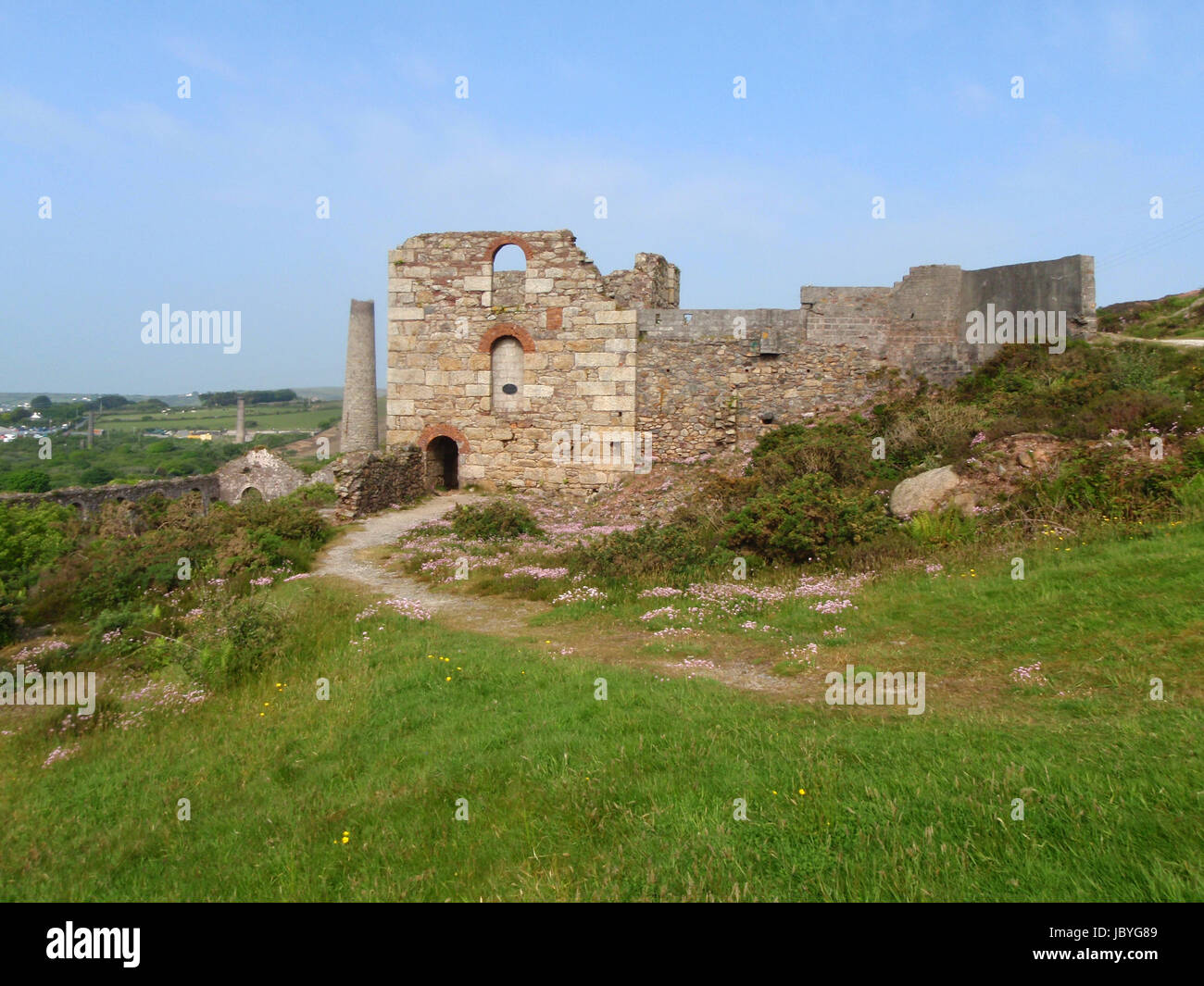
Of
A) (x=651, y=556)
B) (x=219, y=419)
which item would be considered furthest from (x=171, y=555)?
(x=219, y=419)

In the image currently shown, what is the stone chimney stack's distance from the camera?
91.8ft

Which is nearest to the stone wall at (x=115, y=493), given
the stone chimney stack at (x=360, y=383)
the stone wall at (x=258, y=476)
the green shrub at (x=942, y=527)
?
the stone wall at (x=258, y=476)

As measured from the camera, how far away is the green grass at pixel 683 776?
12.0 ft

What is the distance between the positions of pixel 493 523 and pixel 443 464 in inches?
277

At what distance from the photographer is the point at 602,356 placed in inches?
747

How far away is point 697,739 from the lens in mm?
5312

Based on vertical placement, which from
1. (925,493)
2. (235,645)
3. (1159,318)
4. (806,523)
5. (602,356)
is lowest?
(235,645)

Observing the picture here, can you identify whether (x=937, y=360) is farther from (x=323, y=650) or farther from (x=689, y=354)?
(x=323, y=650)

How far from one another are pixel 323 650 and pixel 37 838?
3.22 metres

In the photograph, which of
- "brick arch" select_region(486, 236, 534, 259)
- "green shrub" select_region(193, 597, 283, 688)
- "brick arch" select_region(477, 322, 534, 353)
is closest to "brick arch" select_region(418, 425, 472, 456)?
"brick arch" select_region(477, 322, 534, 353)

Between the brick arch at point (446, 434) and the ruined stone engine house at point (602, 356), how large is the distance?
0.11ft

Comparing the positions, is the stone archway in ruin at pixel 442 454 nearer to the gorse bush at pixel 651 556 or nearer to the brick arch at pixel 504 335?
the brick arch at pixel 504 335

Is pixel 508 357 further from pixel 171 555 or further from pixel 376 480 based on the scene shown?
pixel 171 555
